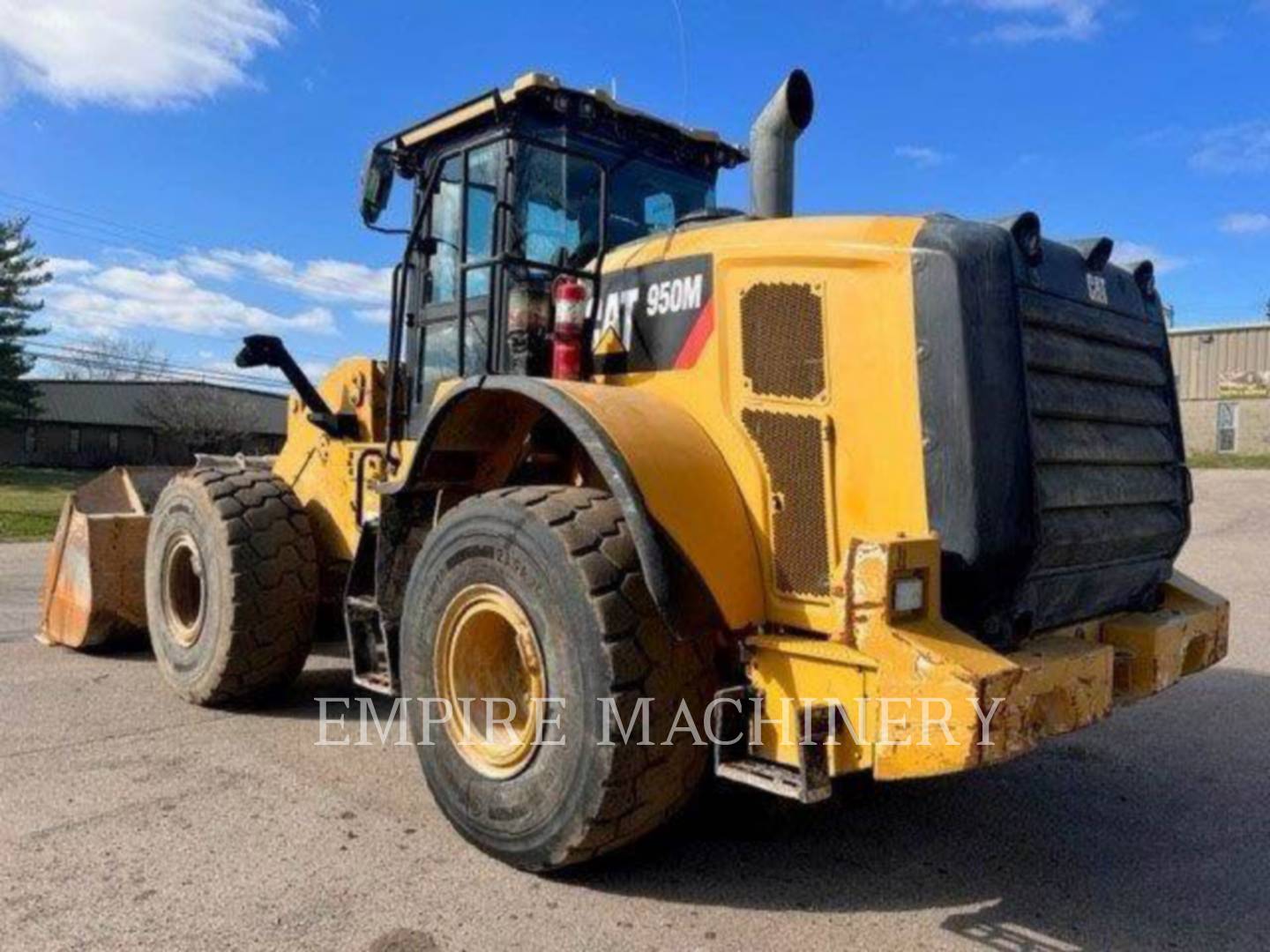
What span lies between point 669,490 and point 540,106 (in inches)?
90.4

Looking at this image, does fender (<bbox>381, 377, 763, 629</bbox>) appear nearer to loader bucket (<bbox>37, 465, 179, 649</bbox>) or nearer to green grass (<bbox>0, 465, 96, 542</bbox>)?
loader bucket (<bbox>37, 465, 179, 649</bbox>)

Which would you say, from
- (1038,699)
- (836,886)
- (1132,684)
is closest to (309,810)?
(836,886)

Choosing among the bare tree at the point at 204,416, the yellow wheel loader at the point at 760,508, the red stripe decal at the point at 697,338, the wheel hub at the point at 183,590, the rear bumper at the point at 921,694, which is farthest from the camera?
the bare tree at the point at 204,416

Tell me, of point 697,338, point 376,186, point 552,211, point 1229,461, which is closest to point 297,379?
point 376,186

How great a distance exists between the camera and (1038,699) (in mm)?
3205

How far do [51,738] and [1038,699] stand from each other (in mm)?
4633

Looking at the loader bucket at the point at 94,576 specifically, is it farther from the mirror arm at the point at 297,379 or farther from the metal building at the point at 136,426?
the metal building at the point at 136,426

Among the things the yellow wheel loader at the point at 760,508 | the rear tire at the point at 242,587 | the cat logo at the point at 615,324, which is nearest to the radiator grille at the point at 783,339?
the yellow wheel loader at the point at 760,508

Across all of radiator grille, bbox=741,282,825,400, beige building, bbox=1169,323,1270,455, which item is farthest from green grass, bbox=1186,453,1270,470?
radiator grille, bbox=741,282,825,400

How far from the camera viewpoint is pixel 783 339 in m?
3.62

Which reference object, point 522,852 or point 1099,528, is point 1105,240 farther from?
point 522,852

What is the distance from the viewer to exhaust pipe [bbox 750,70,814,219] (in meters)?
4.34

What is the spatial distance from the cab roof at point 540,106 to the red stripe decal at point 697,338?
1.58 meters

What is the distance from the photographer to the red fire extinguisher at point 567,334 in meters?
4.32
